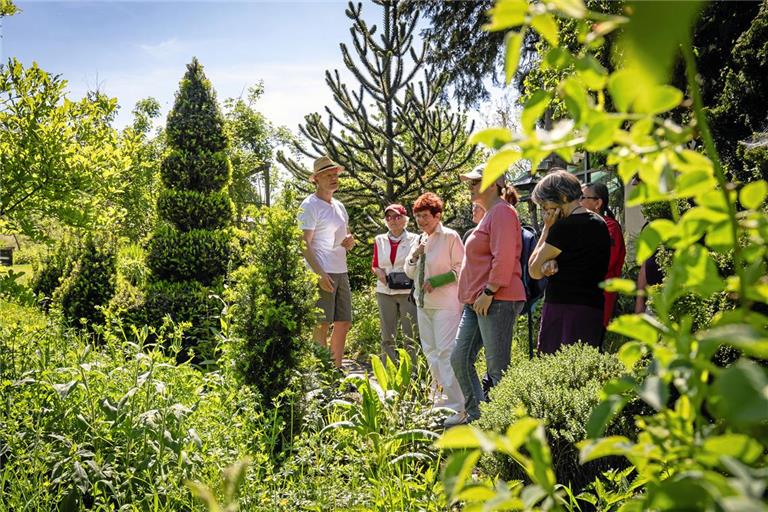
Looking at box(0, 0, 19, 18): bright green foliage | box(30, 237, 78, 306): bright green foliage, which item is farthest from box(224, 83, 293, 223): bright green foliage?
box(0, 0, 19, 18): bright green foliage

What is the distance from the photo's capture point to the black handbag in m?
5.86

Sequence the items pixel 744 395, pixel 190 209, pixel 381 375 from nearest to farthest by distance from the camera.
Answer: pixel 744 395 < pixel 381 375 < pixel 190 209

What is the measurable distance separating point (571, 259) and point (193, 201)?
615cm

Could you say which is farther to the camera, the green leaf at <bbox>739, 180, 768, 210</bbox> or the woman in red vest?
the woman in red vest

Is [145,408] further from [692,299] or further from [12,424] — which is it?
[692,299]

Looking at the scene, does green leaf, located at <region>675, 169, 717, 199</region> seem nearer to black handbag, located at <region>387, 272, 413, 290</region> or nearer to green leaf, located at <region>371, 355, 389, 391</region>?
green leaf, located at <region>371, 355, 389, 391</region>

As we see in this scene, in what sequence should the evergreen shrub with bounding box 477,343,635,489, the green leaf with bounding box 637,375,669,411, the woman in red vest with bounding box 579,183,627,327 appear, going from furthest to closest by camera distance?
the woman in red vest with bounding box 579,183,627,327, the evergreen shrub with bounding box 477,343,635,489, the green leaf with bounding box 637,375,669,411

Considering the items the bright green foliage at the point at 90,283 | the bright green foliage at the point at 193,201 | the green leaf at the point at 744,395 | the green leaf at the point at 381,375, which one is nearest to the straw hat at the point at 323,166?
the bright green foliage at the point at 193,201

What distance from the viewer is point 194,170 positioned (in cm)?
877

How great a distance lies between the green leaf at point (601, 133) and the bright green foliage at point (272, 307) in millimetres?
3173

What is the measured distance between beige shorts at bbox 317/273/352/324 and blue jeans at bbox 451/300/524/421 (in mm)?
1695

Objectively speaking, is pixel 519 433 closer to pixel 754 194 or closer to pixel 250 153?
pixel 754 194

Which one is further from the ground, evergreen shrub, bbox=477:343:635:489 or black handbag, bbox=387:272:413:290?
black handbag, bbox=387:272:413:290

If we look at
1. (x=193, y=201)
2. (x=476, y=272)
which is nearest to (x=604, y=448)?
(x=476, y=272)
